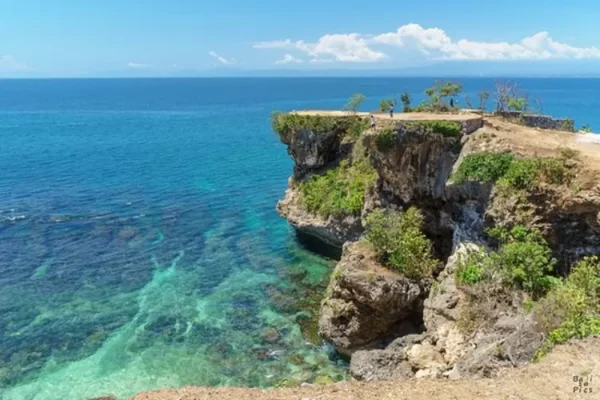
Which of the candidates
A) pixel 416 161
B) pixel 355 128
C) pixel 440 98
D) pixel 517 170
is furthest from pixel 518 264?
pixel 440 98

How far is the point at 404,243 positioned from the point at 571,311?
10.8 metres

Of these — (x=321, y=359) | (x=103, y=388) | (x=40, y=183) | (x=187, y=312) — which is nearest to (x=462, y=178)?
(x=321, y=359)

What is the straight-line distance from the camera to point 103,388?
24.4 meters

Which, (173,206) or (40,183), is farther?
(40,183)

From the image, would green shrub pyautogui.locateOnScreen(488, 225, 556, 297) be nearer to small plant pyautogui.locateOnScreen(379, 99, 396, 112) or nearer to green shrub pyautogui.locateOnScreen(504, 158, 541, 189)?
green shrub pyautogui.locateOnScreen(504, 158, 541, 189)

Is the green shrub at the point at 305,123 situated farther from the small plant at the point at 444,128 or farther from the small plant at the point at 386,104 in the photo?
the small plant at the point at 444,128

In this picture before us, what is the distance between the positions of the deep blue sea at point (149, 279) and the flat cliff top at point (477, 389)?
899 cm

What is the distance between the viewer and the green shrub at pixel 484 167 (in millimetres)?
24531

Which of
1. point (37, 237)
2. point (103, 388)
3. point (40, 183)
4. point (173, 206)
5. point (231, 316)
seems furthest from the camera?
point (40, 183)

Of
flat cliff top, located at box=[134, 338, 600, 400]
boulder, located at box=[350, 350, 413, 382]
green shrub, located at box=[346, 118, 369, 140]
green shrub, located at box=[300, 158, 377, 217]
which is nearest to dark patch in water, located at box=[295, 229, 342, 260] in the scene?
green shrub, located at box=[300, 158, 377, 217]

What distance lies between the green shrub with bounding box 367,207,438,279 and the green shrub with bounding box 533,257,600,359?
8.33 metres

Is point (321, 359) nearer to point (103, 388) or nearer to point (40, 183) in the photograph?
point (103, 388)

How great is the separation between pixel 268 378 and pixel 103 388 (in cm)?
794

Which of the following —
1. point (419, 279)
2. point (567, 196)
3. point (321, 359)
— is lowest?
point (321, 359)
